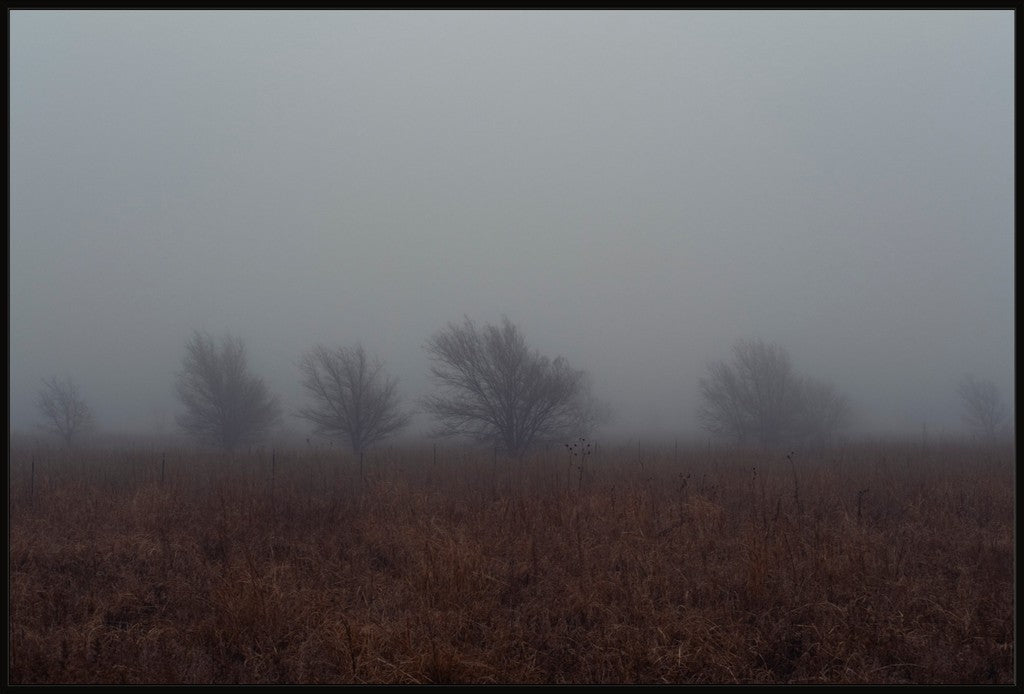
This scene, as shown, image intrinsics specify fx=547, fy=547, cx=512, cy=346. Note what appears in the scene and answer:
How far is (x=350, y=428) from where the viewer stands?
25750 millimetres

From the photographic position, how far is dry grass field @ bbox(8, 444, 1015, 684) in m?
4.14

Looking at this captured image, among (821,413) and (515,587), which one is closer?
(515,587)

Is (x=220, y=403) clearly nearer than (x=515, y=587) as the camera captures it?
No

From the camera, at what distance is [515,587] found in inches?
217

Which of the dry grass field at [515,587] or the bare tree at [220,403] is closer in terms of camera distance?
the dry grass field at [515,587]

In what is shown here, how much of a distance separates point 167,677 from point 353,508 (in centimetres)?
510

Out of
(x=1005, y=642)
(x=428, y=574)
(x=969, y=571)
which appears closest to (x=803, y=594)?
(x=1005, y=642)

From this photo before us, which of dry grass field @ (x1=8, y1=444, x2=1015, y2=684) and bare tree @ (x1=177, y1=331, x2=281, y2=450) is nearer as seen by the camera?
dry grass field @ (x1=8, y1=444, x2=1015, y2=684)

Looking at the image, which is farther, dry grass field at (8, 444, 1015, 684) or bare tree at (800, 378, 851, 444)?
bare tree at (800, 378, 851, 444)

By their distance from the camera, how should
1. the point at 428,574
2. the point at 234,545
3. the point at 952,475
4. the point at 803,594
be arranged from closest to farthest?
the point at 803,594, the point at 428,574, the point at 234,545, the point at 952,475

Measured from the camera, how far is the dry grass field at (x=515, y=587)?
4.14 metres

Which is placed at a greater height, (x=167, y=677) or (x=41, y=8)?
(x=41, y=8)

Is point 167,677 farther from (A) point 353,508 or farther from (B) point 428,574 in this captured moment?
(A) point 353,508
